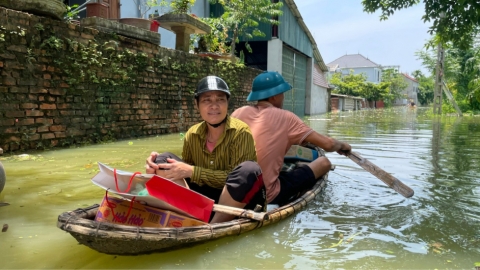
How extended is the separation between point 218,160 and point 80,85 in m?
5.35

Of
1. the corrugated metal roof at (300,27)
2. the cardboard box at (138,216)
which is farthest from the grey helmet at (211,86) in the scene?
the corrugated metal roof at (300,27)

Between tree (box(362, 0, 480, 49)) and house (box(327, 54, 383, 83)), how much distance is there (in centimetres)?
5722

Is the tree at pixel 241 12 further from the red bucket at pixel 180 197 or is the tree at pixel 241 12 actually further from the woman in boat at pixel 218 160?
the red bucket at pixel 180 197

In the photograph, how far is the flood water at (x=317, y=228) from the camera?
242 cm

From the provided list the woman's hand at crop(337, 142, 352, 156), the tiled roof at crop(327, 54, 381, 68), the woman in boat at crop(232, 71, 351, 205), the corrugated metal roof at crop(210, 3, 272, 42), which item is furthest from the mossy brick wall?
the tiled roof at crop(327, 54, 381, 68)

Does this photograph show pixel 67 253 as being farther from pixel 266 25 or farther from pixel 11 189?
pixel 266 25

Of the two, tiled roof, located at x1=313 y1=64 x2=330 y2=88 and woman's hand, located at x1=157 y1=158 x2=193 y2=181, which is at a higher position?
tiled roof, located at x1=313 y1=64 x2=330 y2=88

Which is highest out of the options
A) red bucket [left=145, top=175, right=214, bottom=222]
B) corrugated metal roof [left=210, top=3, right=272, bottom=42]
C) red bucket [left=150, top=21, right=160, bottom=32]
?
corrugated metal roof [left=210, top=3, right=272, bottom=42]

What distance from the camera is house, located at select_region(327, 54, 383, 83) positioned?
67312 mm

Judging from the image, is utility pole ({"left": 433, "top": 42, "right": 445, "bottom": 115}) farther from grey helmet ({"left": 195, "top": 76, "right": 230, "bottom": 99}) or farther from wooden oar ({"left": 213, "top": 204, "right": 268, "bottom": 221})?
wooden oar ({"left": 213, "top": 204, "right": 268, "bottom": 221})

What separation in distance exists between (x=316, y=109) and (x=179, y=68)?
17263 millimetres

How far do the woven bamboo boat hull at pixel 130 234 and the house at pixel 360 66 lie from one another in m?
65.8

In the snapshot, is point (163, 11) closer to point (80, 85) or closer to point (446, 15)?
point (80, 85)

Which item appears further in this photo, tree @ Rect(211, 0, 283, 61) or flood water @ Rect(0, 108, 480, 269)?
tree @ Rect(211, 0, 283, 61)
